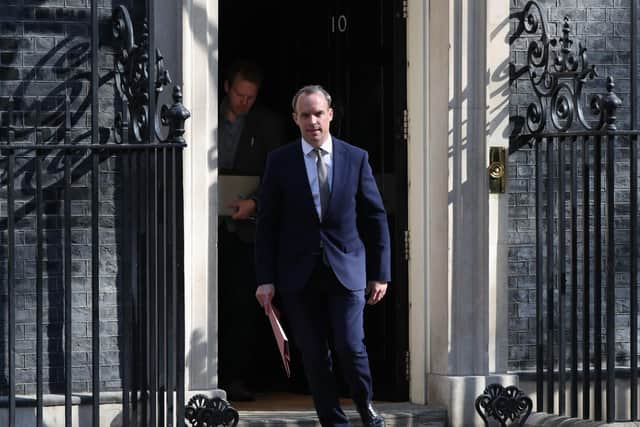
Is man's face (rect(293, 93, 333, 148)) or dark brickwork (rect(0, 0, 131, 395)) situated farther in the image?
dark brickwork (rect(0, 0, 131, 395))

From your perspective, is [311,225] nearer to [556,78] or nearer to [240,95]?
[240,95]

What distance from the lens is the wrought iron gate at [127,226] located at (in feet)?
26.5

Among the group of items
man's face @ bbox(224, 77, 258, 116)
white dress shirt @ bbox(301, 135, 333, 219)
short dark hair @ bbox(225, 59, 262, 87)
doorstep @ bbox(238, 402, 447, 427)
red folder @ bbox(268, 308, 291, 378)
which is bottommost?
doorstep @ bbox(238, 402, 447, 427)

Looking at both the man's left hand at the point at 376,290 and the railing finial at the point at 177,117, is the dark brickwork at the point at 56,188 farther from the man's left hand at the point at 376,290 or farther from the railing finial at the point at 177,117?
the man's left hand at the point at 376,290

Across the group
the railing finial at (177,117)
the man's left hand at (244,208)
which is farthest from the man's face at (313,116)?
the man's left hand at (244,208)

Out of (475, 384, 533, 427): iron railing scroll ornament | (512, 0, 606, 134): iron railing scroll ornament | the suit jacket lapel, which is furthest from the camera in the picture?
(475, 384, 533, 427): iron railing scroll ornament

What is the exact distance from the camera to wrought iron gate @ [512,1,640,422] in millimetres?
8516

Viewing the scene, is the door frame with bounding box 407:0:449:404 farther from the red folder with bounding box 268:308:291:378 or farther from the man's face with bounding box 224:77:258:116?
the red folder with bounding box 268:308:291:378

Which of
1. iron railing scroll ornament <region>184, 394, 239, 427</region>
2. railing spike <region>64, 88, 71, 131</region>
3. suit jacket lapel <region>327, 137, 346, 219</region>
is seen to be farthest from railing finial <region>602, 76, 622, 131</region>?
railing spike <region>64, 88, 71, 131</region>

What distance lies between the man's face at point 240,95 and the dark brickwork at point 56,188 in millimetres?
981

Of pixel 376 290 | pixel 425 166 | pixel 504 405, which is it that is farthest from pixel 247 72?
pixel 504 405

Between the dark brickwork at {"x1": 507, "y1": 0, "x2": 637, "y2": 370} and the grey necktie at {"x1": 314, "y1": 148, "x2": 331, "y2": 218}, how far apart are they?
1.66 metres

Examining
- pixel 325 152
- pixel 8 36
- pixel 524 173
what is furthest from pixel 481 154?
pixel 8 36

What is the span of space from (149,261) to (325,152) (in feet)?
3.53
